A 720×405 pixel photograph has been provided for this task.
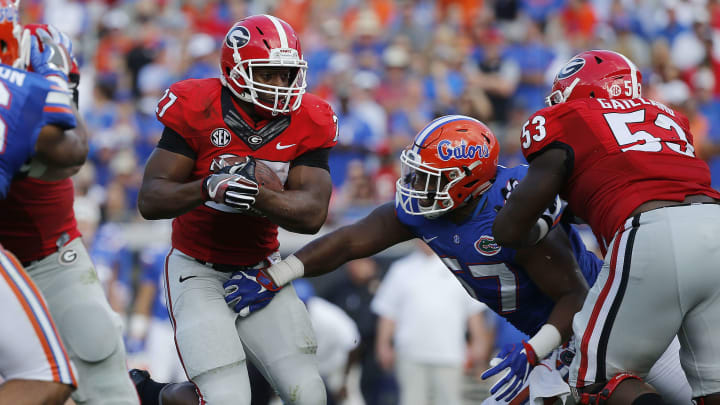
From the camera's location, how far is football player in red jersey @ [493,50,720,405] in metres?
3.91

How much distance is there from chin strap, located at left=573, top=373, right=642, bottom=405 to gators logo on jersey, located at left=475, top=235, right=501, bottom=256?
83cm

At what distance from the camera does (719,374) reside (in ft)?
13.1

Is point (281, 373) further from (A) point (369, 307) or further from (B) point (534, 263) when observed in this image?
(A) point (369, 307)

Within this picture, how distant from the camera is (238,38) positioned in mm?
4602

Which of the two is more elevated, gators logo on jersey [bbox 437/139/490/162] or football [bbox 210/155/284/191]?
football [bbox 210/155/284/191]

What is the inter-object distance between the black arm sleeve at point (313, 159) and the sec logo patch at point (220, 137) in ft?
1.11

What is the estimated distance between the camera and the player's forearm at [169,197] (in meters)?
4.30

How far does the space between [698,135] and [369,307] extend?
3695mm

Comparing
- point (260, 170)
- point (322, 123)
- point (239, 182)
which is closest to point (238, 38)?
point (322, 123)

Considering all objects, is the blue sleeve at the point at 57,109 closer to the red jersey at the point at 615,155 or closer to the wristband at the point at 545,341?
the red jersey at the point at 615,155

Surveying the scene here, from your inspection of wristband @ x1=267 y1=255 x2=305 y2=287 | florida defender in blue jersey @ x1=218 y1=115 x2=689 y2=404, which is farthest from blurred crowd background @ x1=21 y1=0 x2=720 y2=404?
wristband @ x1=267 y1=255 x2=305 y2=287

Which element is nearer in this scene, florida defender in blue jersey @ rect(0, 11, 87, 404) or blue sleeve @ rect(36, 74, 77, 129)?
florida defender in blue jersey @ rect(0, 11, 87, 404)

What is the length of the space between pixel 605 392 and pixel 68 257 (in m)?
2.54

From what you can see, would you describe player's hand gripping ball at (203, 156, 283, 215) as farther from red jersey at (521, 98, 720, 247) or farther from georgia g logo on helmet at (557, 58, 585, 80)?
georgia g logo on helmet at (557, 58, 585, 80)
